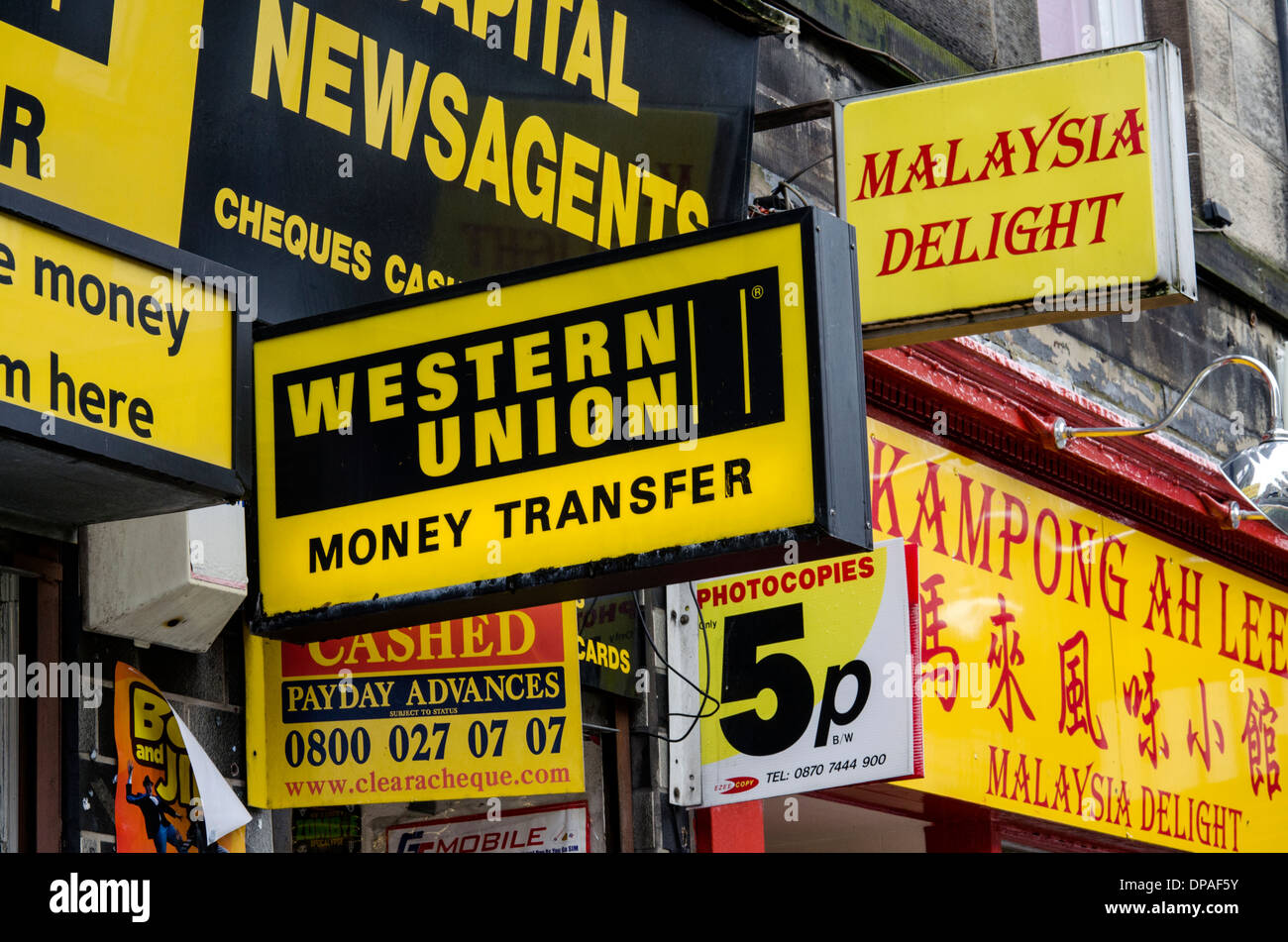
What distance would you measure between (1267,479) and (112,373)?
6872mm

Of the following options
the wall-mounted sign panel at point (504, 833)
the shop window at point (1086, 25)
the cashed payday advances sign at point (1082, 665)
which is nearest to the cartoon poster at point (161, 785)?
the wall-mounted sign panel at point (504, 833)

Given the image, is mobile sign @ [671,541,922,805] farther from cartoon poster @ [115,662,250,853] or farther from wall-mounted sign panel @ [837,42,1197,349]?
cartoon poster @ [115,662,250,853]

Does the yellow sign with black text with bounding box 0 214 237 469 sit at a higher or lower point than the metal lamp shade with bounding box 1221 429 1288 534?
lower

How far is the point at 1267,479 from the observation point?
36.4ft

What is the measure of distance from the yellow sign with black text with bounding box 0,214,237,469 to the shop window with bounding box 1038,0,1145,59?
782 centimetres

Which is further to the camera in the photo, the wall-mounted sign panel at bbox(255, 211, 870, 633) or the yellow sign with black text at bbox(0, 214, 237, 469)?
the wall-mounted sign panel at bbox(255, 211, 870, 633)

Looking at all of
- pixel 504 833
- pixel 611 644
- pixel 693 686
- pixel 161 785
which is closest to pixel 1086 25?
pixel 693 686

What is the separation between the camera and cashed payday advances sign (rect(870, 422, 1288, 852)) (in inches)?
409

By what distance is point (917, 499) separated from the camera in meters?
10.5

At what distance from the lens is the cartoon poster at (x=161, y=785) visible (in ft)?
22.3

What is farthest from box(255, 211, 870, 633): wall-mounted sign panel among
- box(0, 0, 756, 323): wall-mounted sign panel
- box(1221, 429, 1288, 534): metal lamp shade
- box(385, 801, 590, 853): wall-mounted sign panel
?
box(1221, 429, 1288, 534): metal lamp shade

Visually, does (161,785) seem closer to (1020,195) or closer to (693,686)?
(693,686)

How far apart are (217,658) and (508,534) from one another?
1.54m

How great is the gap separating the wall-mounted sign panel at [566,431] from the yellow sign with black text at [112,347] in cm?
44
